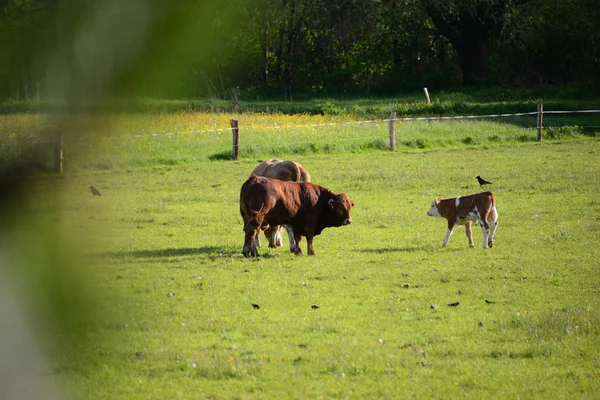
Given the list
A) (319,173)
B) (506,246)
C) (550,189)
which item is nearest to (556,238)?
(506,246)

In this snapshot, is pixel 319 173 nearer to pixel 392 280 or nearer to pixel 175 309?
pixel 392 280

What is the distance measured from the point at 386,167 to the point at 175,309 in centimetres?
1479

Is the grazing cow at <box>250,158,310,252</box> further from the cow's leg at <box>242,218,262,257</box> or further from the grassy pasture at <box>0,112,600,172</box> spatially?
the grassy pasture at <box>0,112,600,172</box>

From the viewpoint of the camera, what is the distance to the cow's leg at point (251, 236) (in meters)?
10.2

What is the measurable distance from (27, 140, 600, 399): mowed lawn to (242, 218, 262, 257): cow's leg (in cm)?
17

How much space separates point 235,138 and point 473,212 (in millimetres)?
12393

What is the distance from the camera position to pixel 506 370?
17.8 feet

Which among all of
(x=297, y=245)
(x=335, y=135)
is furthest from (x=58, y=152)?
(x=335, y=135)

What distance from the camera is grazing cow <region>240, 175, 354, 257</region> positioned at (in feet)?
33.5

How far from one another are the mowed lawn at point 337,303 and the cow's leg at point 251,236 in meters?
0.17

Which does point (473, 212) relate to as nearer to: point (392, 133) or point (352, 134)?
point (392, 133)

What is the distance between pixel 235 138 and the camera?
75.6ft

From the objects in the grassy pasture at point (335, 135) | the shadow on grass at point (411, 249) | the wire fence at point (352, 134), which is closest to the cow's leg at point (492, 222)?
the shadow on grass at point (411, 249)

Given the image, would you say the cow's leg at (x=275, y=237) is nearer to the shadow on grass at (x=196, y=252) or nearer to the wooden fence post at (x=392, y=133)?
the shadow on grass at (x=196, y=252)
